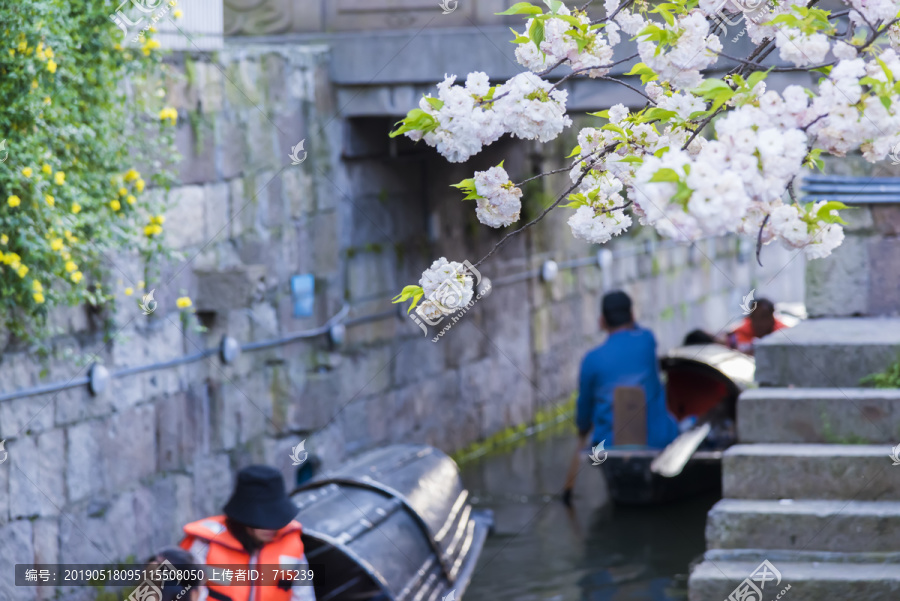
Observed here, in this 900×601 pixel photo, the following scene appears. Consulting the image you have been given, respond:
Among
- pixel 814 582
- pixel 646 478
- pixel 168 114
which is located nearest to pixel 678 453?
pixel 646 478

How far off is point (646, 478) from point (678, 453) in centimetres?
27

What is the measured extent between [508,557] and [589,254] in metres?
6.07

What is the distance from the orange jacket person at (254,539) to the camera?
4.46m

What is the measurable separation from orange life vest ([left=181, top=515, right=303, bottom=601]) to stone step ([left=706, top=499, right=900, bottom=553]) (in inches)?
61.8

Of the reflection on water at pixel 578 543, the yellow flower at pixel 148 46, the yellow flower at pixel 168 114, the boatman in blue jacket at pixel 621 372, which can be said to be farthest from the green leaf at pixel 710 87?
the boatman in blue jacket at pixel 621 372

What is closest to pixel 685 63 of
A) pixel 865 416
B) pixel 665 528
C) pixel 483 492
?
pixel 865 416

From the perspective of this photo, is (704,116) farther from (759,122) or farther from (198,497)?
(198,497)

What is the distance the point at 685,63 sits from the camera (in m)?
2.75

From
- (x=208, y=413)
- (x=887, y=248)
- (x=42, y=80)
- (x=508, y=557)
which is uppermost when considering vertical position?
(x=42, y=80)

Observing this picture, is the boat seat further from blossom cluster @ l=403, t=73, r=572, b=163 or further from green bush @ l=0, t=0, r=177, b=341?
blossom cluster @ l=403, t=73, r=572, b=163

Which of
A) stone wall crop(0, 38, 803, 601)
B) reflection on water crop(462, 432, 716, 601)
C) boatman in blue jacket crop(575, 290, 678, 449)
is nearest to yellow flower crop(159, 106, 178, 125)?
stone wall crop(0, 38, 803, 601)

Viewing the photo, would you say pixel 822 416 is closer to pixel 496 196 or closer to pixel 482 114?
pixel 496 196

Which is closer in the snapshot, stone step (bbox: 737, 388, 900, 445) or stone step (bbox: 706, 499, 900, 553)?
stone step (bbox: 706, 499, 900, 553)

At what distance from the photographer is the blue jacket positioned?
26.0 ft
